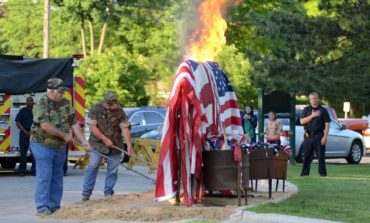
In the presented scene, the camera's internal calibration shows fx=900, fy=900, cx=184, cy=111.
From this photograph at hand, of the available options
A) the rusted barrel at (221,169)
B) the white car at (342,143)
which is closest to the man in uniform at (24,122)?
the rusted barrel at (221,169)

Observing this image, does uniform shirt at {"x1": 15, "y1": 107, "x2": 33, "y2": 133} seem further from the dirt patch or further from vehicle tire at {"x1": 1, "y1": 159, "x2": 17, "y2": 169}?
the dirt patch

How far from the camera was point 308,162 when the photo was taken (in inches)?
743

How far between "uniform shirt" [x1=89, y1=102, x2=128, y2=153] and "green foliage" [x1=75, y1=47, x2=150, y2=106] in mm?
28752

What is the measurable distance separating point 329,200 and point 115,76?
100 feet

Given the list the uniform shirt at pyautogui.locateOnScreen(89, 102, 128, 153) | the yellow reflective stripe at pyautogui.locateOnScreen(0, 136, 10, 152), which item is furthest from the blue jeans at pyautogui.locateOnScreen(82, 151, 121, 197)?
the yellow reflective stripe at pyautogui.locateOnScreen(0, 136, 10, 152)

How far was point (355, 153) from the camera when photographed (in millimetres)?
27672

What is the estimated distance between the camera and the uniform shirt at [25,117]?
1956cm

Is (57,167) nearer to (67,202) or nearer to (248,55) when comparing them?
(67,202)

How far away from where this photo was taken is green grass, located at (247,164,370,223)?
11648 mm

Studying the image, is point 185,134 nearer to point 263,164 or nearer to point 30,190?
point 263,164

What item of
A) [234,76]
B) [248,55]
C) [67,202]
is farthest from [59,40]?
[67,202]

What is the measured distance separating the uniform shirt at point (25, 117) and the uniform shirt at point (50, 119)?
7.08m

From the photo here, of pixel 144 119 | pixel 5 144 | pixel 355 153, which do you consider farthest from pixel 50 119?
pixel 355 153

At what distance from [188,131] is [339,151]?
15495 mm
